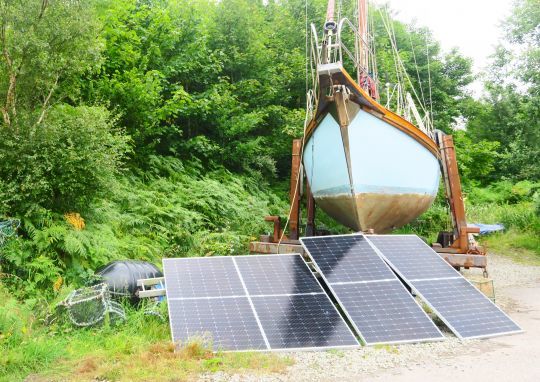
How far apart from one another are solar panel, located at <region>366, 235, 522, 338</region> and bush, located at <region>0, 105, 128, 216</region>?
538cm

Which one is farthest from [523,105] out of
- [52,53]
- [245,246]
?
[52,53]

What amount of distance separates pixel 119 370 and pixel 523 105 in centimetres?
1703

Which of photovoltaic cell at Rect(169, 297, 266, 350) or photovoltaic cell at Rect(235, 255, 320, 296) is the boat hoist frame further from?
photovoltaic cell at Rect(169, 297, 266, 350)

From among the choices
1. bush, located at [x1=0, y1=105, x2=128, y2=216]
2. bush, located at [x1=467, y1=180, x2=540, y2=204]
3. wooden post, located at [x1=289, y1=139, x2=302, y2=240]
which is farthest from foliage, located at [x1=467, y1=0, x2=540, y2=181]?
bush, located at [x1=0, y1=105, x2=128, y2=216]

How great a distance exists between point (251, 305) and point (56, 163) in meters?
4.73

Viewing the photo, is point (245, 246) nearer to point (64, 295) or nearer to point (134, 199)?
point (134, 199)

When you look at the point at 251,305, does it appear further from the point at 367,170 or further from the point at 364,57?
the point at 364,57

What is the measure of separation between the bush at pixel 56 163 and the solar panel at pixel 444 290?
212 inches

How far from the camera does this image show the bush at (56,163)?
8492mm

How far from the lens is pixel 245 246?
13.0 meters

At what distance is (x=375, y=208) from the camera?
10078 millimetres

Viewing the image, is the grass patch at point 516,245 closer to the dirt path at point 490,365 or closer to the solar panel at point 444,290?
the solar panel at point 444,290

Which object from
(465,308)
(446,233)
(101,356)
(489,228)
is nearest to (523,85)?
(489,228)

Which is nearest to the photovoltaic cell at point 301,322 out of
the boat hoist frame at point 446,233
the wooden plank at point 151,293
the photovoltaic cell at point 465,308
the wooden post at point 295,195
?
the wooden plank at point 151,293
